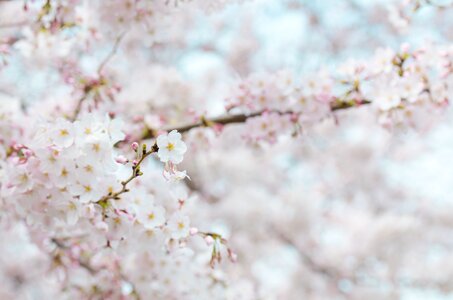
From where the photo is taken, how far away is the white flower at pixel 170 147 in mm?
1593

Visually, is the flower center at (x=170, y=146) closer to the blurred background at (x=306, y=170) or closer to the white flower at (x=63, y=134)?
the white flower at (x=63, y=134)

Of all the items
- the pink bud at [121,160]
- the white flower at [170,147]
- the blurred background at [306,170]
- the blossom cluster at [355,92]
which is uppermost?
the blurred background at [306,170]

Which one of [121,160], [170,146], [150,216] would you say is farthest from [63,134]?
[150,216]

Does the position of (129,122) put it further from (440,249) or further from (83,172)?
(440,249)

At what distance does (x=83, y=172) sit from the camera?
5.54 ft

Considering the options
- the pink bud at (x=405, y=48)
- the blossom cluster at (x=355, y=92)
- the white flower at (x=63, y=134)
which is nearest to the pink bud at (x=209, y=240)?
the white flower at (x=63, y=134)

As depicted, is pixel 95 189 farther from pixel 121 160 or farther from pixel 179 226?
pixel 179 226

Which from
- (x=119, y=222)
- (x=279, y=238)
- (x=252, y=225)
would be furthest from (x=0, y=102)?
(x=279, y=238)

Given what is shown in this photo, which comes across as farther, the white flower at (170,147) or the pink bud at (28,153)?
the pink bud at (28,153)

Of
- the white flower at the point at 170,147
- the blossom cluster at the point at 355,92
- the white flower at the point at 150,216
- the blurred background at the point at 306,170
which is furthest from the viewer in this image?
the blurred background at the point at 306,170

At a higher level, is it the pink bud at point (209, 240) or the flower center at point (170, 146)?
the flower center at point (170, 146)

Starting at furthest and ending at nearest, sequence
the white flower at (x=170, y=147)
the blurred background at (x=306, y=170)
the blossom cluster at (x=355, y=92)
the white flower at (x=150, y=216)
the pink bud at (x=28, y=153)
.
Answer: the blurred background at (x=306, y=170) < the blossom cluster at (x=355, y=92) < the white flower at (x=150, y=216) < the pink bud at (x=28, y=153) < the white flower at (x=170, y=147)

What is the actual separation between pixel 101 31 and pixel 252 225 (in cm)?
366

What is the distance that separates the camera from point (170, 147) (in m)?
1.61
